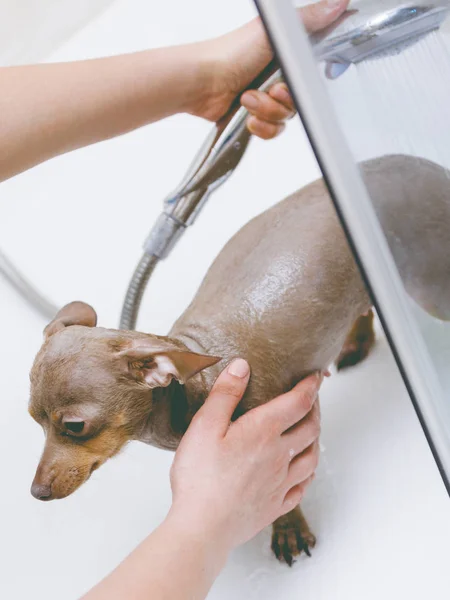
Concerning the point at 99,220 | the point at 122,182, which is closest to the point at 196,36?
the point at 122,182

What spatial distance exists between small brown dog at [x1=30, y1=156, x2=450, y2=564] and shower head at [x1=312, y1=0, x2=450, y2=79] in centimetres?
17

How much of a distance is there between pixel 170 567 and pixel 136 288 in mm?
737

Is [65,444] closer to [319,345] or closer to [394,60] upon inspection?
[319,345]

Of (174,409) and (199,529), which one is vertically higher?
(174,409)

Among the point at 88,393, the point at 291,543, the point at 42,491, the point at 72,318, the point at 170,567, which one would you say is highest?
the point at 72,318

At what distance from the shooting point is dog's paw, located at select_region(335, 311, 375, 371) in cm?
147

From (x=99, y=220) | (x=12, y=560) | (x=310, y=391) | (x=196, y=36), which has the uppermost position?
(x=196, y=36)

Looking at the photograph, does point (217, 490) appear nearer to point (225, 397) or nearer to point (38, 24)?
point (225, 397)

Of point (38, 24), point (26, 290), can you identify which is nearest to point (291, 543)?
point (26, 290)

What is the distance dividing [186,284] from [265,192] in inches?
12.9

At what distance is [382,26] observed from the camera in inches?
31.3

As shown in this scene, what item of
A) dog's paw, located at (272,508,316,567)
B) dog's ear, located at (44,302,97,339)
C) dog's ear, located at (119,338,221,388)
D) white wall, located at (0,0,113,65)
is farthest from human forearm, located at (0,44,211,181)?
white wall, located at (0,0,113,65)

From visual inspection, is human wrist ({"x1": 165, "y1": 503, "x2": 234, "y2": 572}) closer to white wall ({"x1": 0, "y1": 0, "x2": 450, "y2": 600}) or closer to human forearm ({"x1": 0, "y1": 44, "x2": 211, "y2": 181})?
white wall ({"x1": 0, "y1": 0, "x2": 450, "y2": 600})

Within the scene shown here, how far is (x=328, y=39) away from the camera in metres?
0.63
